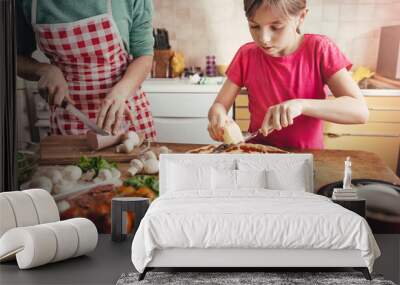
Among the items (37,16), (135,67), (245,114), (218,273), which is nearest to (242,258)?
(218,273)

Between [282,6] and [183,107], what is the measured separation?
4.52 feet

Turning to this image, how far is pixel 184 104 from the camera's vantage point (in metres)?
7.20

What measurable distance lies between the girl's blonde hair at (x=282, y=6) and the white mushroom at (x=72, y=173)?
89.2 inches

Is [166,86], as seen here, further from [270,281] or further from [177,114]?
[270,281]

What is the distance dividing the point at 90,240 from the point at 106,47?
2.14 metres

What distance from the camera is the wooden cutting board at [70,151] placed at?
7.17 m

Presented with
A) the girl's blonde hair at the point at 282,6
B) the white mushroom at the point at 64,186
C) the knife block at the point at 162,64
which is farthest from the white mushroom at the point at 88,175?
the girl's blonde hair at the point at 282,6

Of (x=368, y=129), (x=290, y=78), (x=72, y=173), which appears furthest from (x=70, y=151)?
(x=368, y=129)

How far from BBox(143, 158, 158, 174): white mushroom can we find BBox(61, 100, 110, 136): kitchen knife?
0.49 metres

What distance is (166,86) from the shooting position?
7.18m

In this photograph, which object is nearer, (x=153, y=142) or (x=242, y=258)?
(x=242, y=258)

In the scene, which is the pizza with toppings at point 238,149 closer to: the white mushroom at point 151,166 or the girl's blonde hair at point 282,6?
the white mushroom at point 151,166

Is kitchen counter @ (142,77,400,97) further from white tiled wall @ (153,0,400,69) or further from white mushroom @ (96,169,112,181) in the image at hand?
white mushroom @ (96,169,112,181)

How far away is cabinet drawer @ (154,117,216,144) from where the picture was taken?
7160 mm
